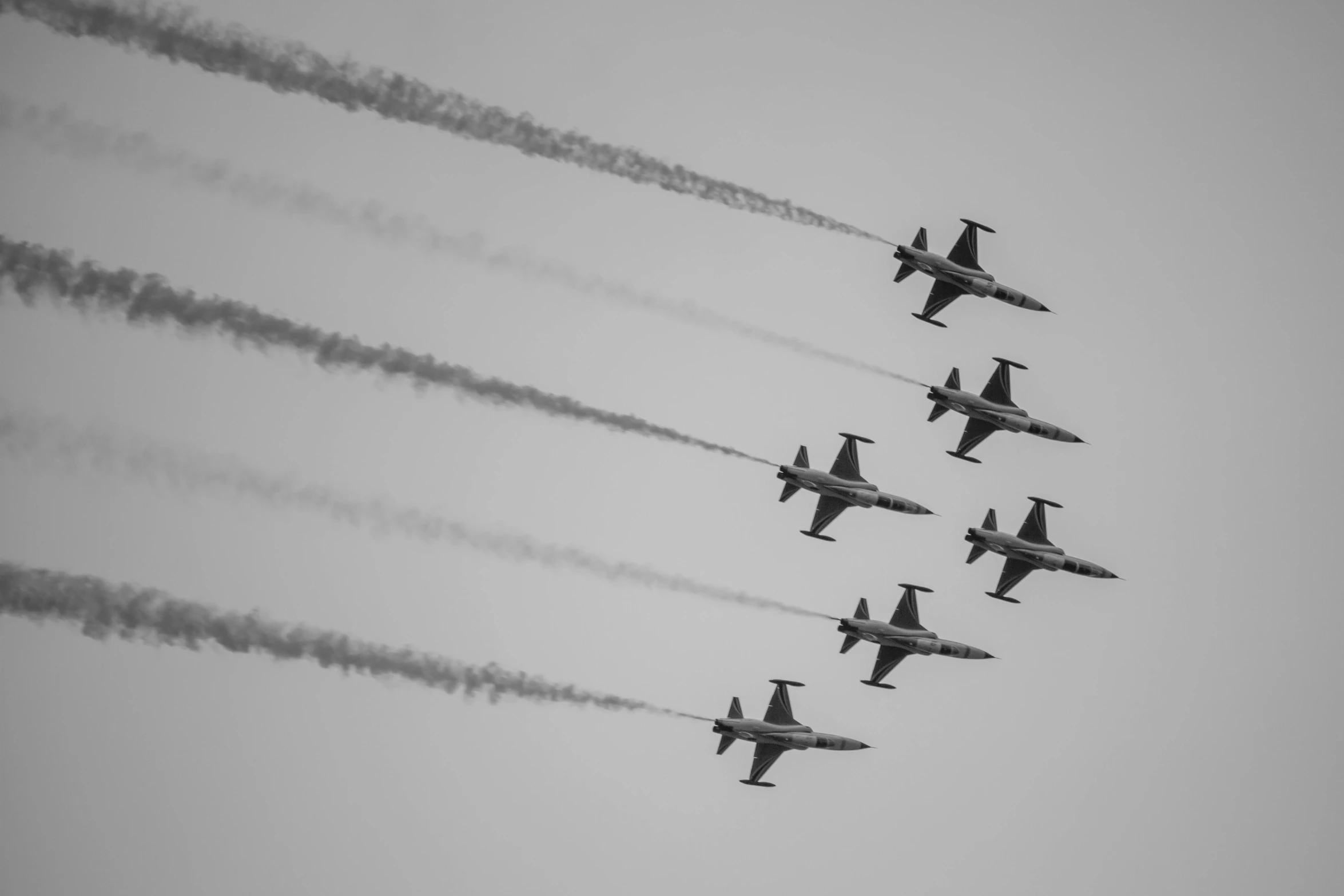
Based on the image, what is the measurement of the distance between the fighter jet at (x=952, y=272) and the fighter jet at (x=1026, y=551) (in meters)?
8.96

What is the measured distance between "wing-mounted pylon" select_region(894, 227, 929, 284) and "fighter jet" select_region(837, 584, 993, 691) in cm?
1275

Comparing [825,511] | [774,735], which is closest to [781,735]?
[774,735]

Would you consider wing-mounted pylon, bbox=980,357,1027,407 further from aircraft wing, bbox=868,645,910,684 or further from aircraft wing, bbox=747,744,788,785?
aircraft wing, bbox=747,744,788,785

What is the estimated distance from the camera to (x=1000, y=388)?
59750mm

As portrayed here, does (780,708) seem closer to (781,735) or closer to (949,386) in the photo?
(781,735)

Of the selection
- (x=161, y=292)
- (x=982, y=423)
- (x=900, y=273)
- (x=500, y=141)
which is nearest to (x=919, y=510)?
(x=982, y=423)

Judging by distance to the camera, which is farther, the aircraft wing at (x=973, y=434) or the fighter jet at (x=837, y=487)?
the aircraft wing at (x=973, y=434)

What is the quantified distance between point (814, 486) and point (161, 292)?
26.9m

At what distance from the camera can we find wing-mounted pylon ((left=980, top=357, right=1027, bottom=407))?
2351 inches

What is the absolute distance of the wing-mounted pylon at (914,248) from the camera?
185ft

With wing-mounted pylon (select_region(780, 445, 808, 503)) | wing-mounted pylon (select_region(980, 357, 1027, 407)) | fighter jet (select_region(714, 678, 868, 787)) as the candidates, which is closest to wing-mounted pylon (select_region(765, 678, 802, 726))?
fighter jet (select_region(714, 678, 868, 787))

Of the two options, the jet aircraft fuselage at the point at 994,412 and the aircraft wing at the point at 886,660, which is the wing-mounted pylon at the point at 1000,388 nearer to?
the jet aircraft fuselage at the point at 994,412

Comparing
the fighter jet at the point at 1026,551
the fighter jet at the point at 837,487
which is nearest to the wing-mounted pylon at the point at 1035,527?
the fighter jet at the point at 1026,551

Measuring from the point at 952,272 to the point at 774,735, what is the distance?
66.1 feet
